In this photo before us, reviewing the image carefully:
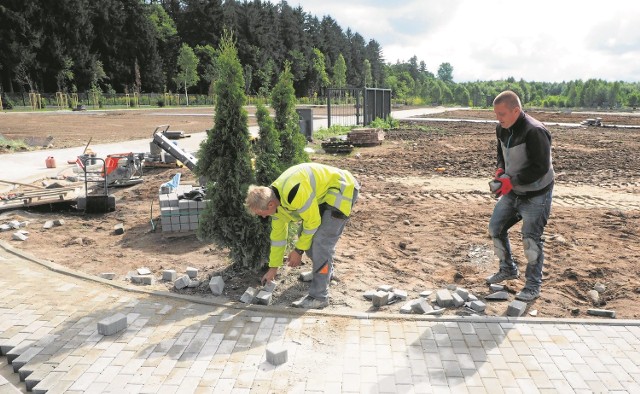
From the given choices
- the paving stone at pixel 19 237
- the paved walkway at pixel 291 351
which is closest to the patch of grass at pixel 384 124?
the paving stone at pixel 19 237

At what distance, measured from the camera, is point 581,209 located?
866 cm

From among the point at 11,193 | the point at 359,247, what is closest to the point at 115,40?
the point at 11,193

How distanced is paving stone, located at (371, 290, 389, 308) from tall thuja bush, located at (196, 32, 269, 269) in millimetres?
1395

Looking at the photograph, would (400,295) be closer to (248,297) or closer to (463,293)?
(463,293)

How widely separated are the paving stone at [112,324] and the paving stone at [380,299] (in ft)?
7.73

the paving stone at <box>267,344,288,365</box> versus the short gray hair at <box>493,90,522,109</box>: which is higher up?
the short gray hair at <box>493,90,522,109</box>

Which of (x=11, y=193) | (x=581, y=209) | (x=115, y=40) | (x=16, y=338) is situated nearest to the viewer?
(x=16, y=338)

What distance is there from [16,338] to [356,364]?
2.92 metres

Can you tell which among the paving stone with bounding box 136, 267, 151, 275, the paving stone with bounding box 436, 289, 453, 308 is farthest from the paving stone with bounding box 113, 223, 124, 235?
the paving stone with bounding box 436, 289, 453, 308

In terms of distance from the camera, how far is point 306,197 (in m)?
4.25

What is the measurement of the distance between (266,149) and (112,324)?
240 centimetres

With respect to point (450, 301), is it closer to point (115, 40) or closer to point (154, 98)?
point (154, 98)

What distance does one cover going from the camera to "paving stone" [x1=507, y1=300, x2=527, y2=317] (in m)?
4.56

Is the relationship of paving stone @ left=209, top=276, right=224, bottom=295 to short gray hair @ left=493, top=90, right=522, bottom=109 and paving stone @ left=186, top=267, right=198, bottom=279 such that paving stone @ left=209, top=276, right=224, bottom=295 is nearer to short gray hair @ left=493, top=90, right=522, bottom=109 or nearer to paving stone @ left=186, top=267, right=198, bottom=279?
paving stone @ left=186, top=267, right=198, bottom=279
